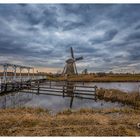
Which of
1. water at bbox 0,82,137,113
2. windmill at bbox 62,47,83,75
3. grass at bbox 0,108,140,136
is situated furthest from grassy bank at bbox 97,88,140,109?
windmill at bbox 62,47,83,75

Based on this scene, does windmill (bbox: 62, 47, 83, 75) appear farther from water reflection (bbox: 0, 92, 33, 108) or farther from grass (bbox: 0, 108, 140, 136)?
grass (bbox: 0, 108, 140, 136)

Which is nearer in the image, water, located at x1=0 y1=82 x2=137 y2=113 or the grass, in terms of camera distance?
the grass

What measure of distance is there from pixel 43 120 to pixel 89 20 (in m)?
6.53

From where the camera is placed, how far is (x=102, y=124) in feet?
20.7

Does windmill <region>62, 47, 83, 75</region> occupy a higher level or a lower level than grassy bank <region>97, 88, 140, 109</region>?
higher

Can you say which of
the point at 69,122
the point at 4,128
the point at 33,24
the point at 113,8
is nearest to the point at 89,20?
the point at 113,8

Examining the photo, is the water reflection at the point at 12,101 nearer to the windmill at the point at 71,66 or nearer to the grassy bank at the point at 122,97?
the grassy bank at the point at 122,97

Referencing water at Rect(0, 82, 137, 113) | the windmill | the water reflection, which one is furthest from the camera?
the windmill

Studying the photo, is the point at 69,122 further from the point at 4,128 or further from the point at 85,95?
the point at 85,95

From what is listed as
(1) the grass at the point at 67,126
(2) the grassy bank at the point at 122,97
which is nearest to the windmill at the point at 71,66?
(2) the grassy bank at the point at 122,97

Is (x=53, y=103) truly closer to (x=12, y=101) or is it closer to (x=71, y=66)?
(x=12, y=101)

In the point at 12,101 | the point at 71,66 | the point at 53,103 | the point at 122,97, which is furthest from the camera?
the point at 71,66

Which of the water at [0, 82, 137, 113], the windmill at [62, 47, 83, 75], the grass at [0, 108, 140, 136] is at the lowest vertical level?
the water at [0, 82, 137, 113]

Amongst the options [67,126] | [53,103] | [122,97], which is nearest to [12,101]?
[53,103]
